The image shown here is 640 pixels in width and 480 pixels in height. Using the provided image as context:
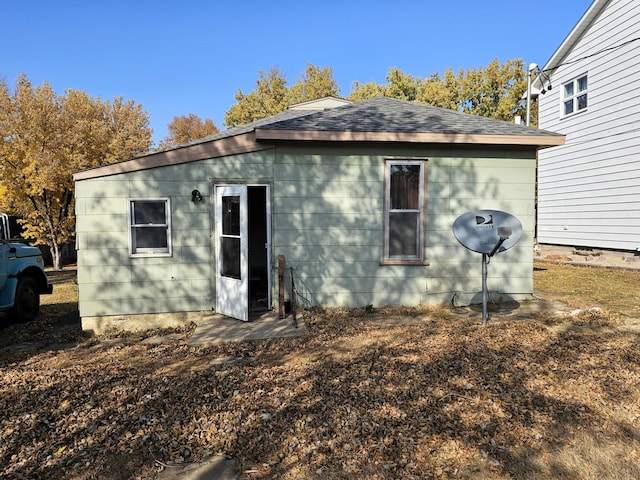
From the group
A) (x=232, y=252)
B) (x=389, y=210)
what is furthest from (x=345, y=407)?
(x=389, y=210)

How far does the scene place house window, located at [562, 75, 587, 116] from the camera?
13006mm

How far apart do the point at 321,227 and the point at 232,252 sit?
1.59 meters

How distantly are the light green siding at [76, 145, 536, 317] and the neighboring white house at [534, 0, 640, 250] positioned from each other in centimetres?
668

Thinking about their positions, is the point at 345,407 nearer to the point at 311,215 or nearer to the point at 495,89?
the point at 311,215

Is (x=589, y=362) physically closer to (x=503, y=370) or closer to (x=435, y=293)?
(x=503, y=370)

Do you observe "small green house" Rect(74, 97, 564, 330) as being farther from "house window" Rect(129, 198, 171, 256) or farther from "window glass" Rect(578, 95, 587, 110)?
"window glass" Rect(578, 95, 587, 110)

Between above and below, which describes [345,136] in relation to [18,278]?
above

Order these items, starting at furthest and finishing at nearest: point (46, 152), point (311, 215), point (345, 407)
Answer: point (46, 152)
point (311, 215)
point (345, 407)

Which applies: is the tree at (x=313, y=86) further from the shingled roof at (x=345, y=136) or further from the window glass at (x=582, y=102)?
the shingled roof at (x=345, y=136)

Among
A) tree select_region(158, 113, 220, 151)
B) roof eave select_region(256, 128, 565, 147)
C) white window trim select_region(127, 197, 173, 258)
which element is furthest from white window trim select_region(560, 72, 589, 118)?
tree select_region(158, 113, 220, 151)

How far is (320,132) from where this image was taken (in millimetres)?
6359

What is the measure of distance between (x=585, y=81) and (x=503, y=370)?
43.2ft

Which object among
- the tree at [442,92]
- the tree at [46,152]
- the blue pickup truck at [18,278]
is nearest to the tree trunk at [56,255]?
the tree at [46,152]

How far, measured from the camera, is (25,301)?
25.3 ft
